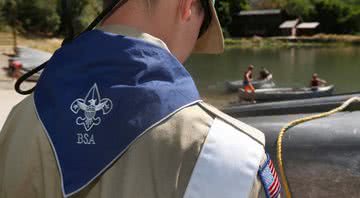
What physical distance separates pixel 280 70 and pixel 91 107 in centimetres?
3684

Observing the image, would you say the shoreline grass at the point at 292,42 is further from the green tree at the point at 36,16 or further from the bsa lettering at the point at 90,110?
the bsa lettering at the point at 90,110

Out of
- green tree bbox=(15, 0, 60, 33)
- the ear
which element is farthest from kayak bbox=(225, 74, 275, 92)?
green tree bbox=(15, 0, 60, 33)

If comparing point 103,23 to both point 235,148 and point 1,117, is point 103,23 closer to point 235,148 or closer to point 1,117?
point 235,148

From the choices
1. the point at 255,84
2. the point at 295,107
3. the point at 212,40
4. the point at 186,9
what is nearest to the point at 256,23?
the point at 255,84

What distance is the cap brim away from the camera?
1.09 meters

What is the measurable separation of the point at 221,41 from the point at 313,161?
0.74 meters

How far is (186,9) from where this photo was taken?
3.04ft

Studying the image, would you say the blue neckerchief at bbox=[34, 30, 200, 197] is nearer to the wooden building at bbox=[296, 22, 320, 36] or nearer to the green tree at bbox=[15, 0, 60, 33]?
the green tree at bbox=[15, 0, 60, 33]

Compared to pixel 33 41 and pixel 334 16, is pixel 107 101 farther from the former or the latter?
pixel 334 16

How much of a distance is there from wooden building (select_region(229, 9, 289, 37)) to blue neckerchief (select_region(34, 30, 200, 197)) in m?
70.4

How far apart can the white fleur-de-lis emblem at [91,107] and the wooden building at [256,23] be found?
70.4m

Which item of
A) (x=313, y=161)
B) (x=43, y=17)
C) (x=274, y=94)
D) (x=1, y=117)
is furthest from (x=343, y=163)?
(x=43, y=17)

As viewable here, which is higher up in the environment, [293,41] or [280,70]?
[280,70]

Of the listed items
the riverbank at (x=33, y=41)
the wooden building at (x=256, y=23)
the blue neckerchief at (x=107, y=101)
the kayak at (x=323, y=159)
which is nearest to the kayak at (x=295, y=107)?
the kayak at (x=323, y=159)
